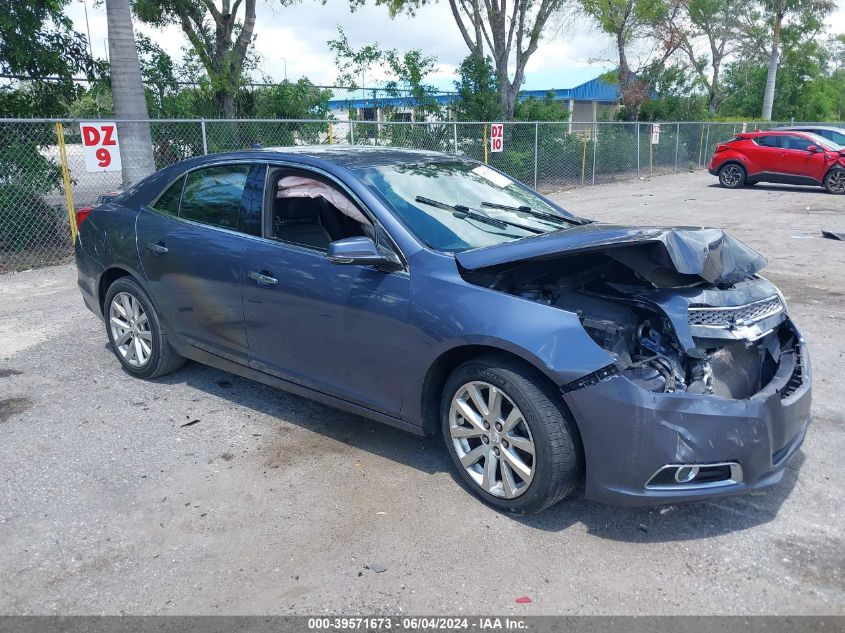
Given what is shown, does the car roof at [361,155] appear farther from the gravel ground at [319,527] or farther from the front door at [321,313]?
the gravel ground at [319,527]

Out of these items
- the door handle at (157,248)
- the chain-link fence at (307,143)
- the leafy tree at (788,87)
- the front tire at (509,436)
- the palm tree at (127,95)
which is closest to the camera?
the front tire at (509,436)

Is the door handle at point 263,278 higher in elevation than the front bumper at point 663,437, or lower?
higher

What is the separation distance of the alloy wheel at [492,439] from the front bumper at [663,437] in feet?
1.02

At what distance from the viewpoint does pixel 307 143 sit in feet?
49.1

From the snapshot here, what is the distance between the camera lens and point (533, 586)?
3.07 m

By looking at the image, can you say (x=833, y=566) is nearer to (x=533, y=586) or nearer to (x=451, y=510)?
(x=533, y=586)

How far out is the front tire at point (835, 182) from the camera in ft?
61.5

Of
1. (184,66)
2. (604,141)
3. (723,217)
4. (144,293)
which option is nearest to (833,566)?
(144,293)

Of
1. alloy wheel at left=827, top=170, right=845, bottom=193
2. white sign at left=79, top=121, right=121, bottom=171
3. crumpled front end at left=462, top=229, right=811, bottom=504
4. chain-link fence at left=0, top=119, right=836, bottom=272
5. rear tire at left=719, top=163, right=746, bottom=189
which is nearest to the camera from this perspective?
crumpled front end at left=462, top=229, right=811, bottom=504

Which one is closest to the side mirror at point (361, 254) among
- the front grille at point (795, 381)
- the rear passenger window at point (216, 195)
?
the rear passenger window at point (216, 195)

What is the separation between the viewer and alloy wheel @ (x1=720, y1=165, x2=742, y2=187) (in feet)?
68.4

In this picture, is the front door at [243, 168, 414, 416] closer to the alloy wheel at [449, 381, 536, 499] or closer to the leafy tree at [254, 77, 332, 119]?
the alloy wheel at [449, 381, 536, 499]

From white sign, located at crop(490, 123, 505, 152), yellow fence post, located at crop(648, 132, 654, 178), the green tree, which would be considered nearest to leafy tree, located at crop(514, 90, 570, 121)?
yellow fence post, located at crop(648, 132, 654, 178)

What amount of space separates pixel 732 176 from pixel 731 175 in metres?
0.04
